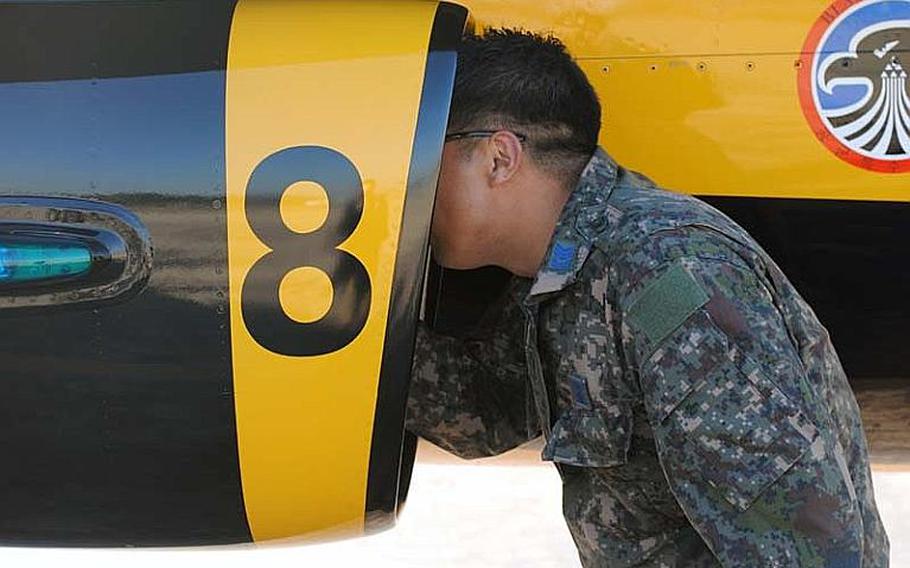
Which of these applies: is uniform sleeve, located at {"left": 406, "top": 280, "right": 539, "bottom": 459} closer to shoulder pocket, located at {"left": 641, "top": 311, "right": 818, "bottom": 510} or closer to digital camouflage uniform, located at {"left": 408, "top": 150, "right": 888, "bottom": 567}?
digital camouflage uniform, located at {"left": 408, "top": 150, "right": 888, "bottom": 567}

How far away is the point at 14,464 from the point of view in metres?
1.73

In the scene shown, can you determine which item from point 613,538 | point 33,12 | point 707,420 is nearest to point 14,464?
point 33,12

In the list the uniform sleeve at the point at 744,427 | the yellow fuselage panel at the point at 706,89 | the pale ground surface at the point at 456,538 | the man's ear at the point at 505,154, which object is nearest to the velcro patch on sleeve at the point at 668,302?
the uniform sleeve at the point at 744,427

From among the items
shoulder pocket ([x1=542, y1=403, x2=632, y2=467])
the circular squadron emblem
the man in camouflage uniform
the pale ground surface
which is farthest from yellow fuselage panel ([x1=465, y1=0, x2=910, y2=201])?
the pale ground surface

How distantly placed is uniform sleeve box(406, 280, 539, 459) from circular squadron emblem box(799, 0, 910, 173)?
0.62 meters

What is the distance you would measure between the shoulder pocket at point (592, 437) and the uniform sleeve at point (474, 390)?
36 cm

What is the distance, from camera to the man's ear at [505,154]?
148cm

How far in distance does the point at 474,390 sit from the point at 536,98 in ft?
1.79

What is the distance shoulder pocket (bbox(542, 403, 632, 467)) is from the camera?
4.72 ft

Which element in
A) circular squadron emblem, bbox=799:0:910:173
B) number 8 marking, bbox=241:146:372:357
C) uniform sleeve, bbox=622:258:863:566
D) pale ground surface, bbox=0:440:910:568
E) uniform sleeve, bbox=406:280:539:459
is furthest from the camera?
pale ground surface, bbox=0:440:910:568

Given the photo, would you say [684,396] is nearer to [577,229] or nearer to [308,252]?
[577,229]

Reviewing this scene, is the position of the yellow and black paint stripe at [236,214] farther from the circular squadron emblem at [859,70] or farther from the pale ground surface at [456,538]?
the pale ground surface at [456,538]

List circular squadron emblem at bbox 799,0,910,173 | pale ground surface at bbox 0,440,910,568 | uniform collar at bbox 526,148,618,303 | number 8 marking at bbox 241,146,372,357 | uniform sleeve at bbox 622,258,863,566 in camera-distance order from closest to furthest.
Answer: uniform sleeve at bbox 622,258,863,566, uniform collar at bbox 526,148,618,303, number 8 marking at bbox 241,146,372,357, circular squadron emblem at bbox 799,0,910,173, pale ground surface at bbox 0,440,910,568

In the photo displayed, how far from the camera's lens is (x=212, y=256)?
1671 mm
